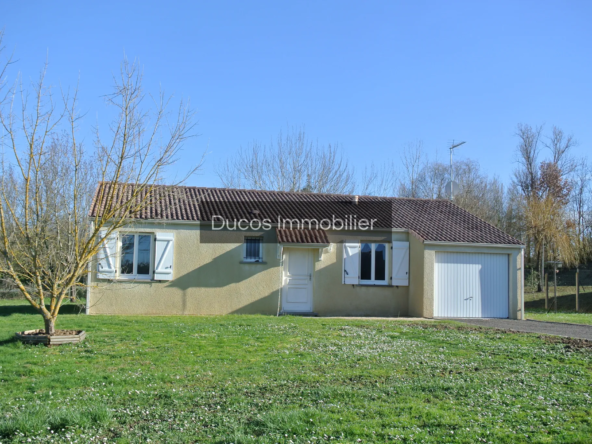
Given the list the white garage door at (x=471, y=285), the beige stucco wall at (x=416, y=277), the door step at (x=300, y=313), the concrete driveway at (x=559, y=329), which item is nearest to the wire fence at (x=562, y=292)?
the white garage door at (x=471, y=285)

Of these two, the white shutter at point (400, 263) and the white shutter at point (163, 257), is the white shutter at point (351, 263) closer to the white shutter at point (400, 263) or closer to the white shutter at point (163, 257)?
the white shutter at point (400, 263)

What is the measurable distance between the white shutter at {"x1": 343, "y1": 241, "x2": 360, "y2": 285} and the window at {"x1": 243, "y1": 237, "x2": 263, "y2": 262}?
267 centimetres

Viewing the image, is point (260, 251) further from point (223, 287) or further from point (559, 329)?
point (559, 329)

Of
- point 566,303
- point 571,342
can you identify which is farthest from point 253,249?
point 566,303

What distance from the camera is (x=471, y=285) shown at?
16.6 metres

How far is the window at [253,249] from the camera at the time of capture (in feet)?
53.6

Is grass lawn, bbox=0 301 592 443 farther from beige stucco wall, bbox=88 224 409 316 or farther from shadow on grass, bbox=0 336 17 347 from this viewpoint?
beige stucco wall, bbox=88 224 409 316

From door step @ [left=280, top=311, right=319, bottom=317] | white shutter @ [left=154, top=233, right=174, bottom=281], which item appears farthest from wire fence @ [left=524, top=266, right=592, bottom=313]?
white shutter @ [left=154, top=233, right=174, bottom=281]

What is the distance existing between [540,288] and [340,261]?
17.6 meters

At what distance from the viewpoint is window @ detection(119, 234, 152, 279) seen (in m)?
15.8

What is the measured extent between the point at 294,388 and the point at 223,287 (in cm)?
966

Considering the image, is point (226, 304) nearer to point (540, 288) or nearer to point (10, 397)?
point (10, 397)

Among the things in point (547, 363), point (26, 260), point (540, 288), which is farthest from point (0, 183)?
point (540, 288)

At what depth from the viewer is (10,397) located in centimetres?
612
